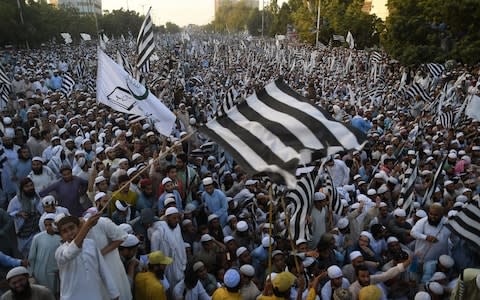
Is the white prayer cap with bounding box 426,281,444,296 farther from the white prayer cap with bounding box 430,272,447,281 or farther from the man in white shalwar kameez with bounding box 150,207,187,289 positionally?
the man in white shalwar kameez with bounding box 150,207,187,289

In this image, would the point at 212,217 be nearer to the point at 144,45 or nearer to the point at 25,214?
the point at 25,214

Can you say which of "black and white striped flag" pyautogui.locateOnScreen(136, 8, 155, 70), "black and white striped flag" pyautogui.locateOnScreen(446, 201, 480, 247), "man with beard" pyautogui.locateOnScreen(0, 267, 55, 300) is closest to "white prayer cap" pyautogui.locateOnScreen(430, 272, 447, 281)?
"black and white striped flag" pyautogui.locateOnScreen(446, 201, 480, 247)

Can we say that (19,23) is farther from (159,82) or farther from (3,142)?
(3,142)

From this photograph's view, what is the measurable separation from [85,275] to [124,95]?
441 cm

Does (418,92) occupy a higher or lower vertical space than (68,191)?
higher

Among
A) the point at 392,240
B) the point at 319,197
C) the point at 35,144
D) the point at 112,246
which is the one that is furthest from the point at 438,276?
the point at 35,144

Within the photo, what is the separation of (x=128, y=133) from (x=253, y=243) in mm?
4114

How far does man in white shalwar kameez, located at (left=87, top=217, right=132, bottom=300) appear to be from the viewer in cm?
369

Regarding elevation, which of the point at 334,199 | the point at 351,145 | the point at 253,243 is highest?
the point at 351,145

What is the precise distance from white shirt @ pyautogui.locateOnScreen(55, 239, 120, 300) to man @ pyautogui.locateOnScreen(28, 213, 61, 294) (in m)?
0.85

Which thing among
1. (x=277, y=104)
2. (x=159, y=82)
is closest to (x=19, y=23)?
(x=159, y=82)

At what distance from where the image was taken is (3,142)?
7.45 m

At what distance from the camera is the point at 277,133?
3082 mm

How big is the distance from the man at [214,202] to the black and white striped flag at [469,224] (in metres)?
2.67
